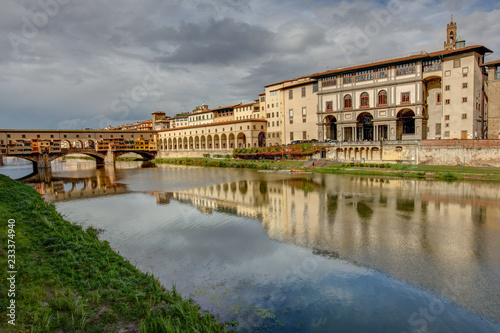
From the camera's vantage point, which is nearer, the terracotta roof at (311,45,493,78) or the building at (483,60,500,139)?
the terracotta roof at (311,45,493,78)

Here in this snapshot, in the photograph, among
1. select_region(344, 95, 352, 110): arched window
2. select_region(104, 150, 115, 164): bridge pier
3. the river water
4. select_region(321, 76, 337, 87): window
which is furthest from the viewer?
select_region(104, 150, 115, 164): bridge pier

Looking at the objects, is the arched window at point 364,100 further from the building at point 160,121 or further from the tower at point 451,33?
the building at point 160,121

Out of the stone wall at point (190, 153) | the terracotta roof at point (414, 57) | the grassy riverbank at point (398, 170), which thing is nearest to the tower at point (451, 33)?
the terracotta roof at point (414, 57)

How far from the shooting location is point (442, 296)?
9016mm

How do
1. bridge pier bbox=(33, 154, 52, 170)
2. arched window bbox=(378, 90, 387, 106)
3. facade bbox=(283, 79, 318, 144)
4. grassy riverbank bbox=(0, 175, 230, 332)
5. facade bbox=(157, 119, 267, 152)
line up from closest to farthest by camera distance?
1. grassy riverbank bbox=(0, 175, 230, 332)
2. arched window bbox=(378, 90, 387, 106)
3. facade bbox=(283, 79, 318, 144)
4. bridge pier bbox=(33, 154, 52, 170)
5. facade bbox=(157, 119, 267, 152)

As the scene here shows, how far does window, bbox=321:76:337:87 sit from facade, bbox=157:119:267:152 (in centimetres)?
1817

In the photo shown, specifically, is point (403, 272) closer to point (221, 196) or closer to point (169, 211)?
point (169, 211)

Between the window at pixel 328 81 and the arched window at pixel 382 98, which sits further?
the window at pixel 328 81

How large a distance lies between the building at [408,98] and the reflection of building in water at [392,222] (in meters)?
16.2

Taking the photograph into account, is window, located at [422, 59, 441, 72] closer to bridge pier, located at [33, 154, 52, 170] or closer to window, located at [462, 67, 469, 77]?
window, located at [462, 67, 469, 77]

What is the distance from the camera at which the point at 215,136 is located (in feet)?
250

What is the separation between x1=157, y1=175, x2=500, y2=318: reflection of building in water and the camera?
35.7 feet

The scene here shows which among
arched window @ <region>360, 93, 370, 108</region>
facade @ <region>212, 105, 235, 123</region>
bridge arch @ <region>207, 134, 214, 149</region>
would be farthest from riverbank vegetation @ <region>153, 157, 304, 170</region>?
facade @ <region>212, 105, 235, 123</region>

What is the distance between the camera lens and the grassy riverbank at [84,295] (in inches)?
267
